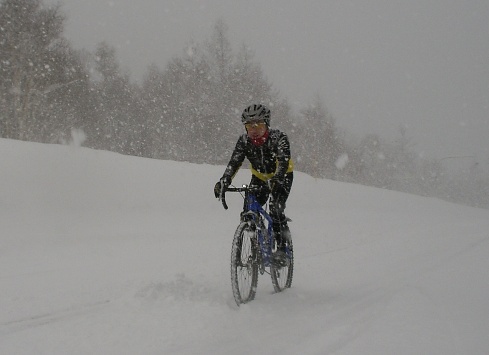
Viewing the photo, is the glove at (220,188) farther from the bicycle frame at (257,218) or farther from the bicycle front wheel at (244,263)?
the bicycle front wheel at (244,263)

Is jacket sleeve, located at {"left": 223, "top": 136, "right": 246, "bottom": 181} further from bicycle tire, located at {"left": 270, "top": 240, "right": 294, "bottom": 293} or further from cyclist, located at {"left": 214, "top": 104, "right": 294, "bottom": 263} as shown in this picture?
bicycle tire, located at {"left": 270, "top": 240, "right": 294, "bottom": 293}

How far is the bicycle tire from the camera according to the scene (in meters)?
4.99

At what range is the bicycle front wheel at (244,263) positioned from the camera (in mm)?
4289

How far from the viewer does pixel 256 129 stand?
485cm

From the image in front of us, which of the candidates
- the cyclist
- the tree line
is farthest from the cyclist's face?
the tree line

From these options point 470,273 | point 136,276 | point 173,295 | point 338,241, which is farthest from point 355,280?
point 338,241

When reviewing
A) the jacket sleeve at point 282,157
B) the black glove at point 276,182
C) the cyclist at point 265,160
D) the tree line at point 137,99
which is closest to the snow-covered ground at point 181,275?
the cyclist at point 265,160

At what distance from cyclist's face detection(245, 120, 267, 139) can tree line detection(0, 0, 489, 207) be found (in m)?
15.1

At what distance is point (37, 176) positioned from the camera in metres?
9.93

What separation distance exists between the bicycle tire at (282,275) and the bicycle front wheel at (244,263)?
16.7 inches

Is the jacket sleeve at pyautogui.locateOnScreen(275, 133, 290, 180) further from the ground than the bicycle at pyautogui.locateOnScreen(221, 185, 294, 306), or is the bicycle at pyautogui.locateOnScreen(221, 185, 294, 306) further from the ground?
the jacket sleeve at pyautogui.locateOnScreen(275, 133, 290, 180)

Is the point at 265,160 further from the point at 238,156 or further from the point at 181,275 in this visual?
the point at 181,275

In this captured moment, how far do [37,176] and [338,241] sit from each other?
7770 millimetres

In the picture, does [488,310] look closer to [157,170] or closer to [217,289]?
[217,289]
